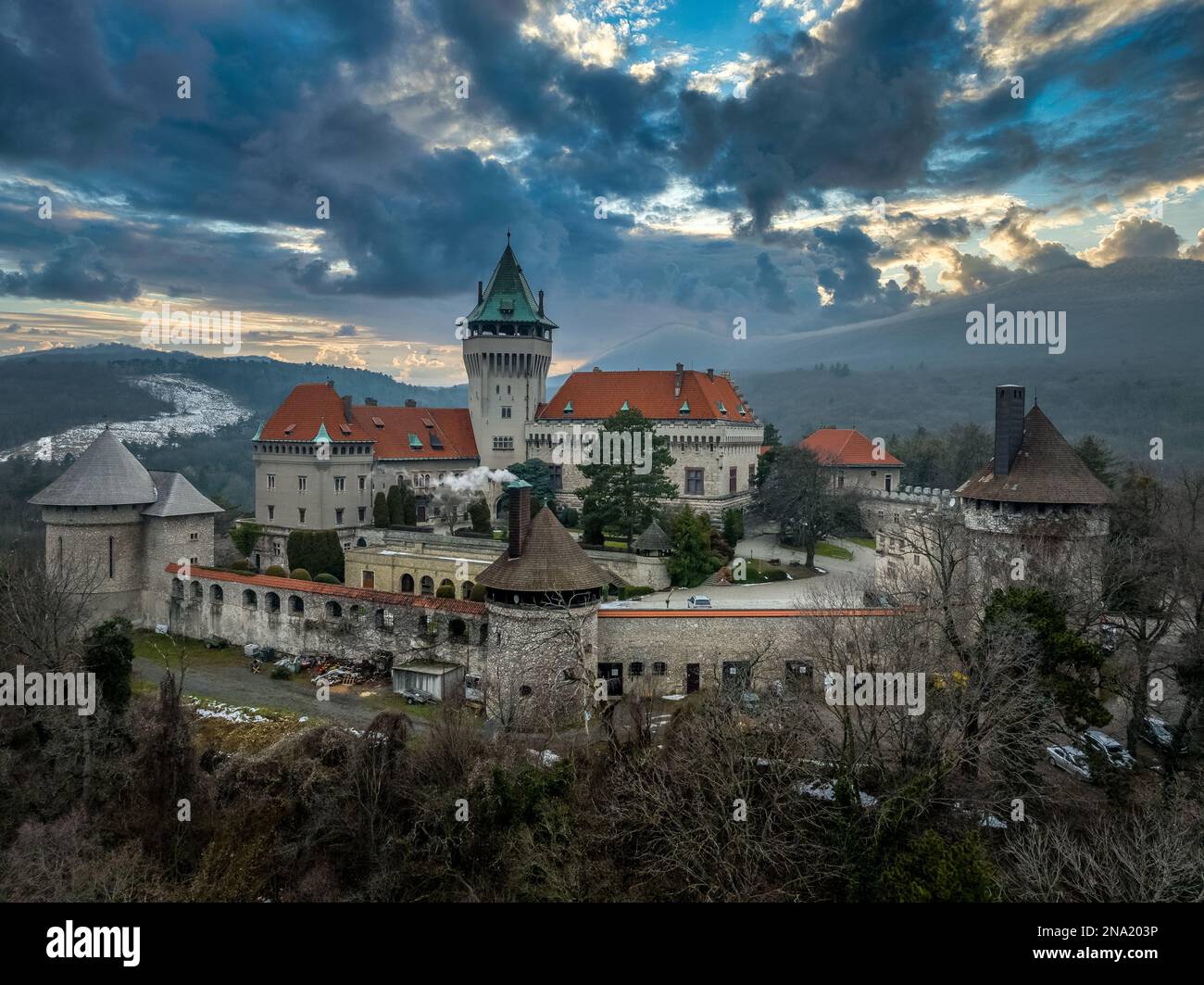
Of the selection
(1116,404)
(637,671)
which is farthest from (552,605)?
(1116,404)

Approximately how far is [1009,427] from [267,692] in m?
29.6

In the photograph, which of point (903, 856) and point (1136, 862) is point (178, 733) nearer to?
point (903, 856)

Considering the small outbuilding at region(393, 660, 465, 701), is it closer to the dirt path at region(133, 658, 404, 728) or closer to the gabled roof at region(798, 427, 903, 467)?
the dirt path at region(133, 658, 404, 728)

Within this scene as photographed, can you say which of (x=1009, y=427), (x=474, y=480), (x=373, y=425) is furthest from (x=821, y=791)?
(x=373, y=425)

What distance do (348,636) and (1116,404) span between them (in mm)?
101169

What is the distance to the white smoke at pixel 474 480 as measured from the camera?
53938 mm

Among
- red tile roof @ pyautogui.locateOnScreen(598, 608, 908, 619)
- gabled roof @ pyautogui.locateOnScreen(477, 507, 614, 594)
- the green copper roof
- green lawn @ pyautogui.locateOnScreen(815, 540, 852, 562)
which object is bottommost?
A: red tile roof @ pyautogui.locateOnScreen(598, 608, 908, 619)

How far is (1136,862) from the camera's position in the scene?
704 inches

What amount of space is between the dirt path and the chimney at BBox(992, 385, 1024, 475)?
2299 cm

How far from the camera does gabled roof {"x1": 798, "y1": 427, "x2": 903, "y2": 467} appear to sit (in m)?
57.2

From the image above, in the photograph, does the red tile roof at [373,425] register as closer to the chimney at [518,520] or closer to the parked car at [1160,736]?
the chimney at [518,520]

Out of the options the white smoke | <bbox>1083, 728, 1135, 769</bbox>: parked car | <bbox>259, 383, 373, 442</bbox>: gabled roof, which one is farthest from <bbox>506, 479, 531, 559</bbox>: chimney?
the white smoke

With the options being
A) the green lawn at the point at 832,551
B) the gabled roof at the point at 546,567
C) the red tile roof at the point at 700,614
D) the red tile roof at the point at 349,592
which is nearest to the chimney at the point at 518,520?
the gabled roof at the point at 546,567

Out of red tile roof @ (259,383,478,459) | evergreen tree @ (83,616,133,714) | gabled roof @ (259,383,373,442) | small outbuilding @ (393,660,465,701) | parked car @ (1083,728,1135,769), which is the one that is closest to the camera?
parked car @ (1083,728,1135,769)
